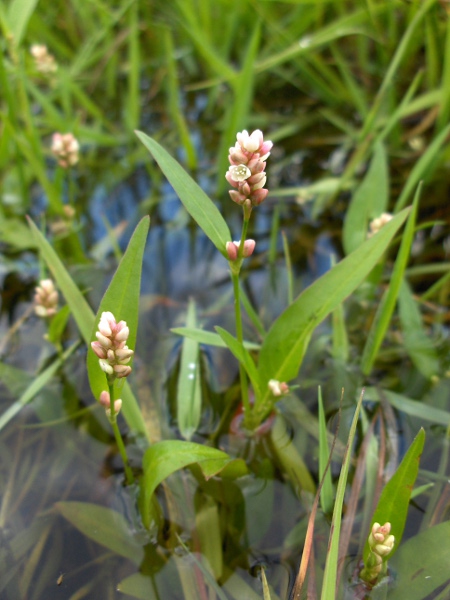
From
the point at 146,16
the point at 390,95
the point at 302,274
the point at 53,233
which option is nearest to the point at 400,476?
the point at 302,274

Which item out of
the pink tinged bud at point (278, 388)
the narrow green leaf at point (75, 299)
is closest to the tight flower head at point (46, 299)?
the narrow green leaf at point (75, 299)

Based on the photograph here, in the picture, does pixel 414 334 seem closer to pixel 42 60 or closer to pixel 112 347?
pixel 112 347

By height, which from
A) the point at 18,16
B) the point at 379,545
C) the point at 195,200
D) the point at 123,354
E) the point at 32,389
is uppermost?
the point at 18,16

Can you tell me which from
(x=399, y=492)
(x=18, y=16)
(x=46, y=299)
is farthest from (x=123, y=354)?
(x=18, y=16)

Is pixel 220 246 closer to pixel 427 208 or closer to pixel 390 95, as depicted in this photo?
pixel 427 208

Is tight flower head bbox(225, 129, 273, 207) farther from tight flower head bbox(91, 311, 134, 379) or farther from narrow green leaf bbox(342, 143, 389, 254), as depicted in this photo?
narrow green leaf bbox(342, 143, 389, 254)

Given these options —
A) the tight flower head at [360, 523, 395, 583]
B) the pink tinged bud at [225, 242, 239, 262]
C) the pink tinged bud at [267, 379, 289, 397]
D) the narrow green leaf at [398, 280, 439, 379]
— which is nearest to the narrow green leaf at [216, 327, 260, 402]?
the pink tinged bud at [267, 379, 289, 397]
